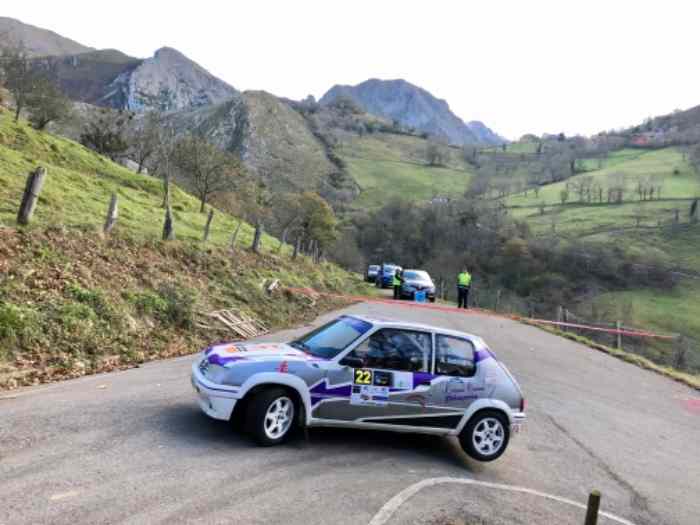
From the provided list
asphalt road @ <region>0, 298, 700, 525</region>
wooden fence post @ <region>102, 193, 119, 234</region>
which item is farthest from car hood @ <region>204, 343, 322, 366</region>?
wooden fence post @ <region>102, 193, 119, 234</region>

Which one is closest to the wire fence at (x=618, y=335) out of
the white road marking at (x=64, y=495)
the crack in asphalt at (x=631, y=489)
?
the crack in asphalt at (x=631, y=489)

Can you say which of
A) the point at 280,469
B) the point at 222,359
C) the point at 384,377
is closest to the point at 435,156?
the point at 384,377

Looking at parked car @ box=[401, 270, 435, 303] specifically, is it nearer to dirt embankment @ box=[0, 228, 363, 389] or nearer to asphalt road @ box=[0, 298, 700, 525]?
dirt embankment @ box=[0, 228, 363, 389]

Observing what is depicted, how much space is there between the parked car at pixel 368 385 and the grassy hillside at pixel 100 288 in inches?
127

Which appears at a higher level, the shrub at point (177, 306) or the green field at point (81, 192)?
the green field at point (81, 192)

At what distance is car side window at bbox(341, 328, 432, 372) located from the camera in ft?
23.2

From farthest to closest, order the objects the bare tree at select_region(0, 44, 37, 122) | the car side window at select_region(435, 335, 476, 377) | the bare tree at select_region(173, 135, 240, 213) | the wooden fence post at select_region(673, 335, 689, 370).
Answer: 1. the bare tree at select_region(173, 135, 240, 213)
2. the wooden fence post at select_region(673, 335, 689, 370)
3. the bare tree at select_region(0, 44, 37, 122)
4. the car side window at select_region(435, 335, 476, 377)

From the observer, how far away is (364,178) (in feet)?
469

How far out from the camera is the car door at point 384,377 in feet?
22.8

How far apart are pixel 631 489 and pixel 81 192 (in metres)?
18.9

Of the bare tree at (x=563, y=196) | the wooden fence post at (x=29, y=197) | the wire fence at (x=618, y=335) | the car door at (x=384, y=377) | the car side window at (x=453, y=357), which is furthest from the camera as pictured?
the bare tree at (x=563, y=196)

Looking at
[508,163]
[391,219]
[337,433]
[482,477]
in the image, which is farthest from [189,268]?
[508,163]

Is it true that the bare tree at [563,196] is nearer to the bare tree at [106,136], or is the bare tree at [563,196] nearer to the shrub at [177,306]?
the bare tree at [106,136]

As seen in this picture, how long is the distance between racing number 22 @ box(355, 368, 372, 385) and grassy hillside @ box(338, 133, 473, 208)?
4526 inches
